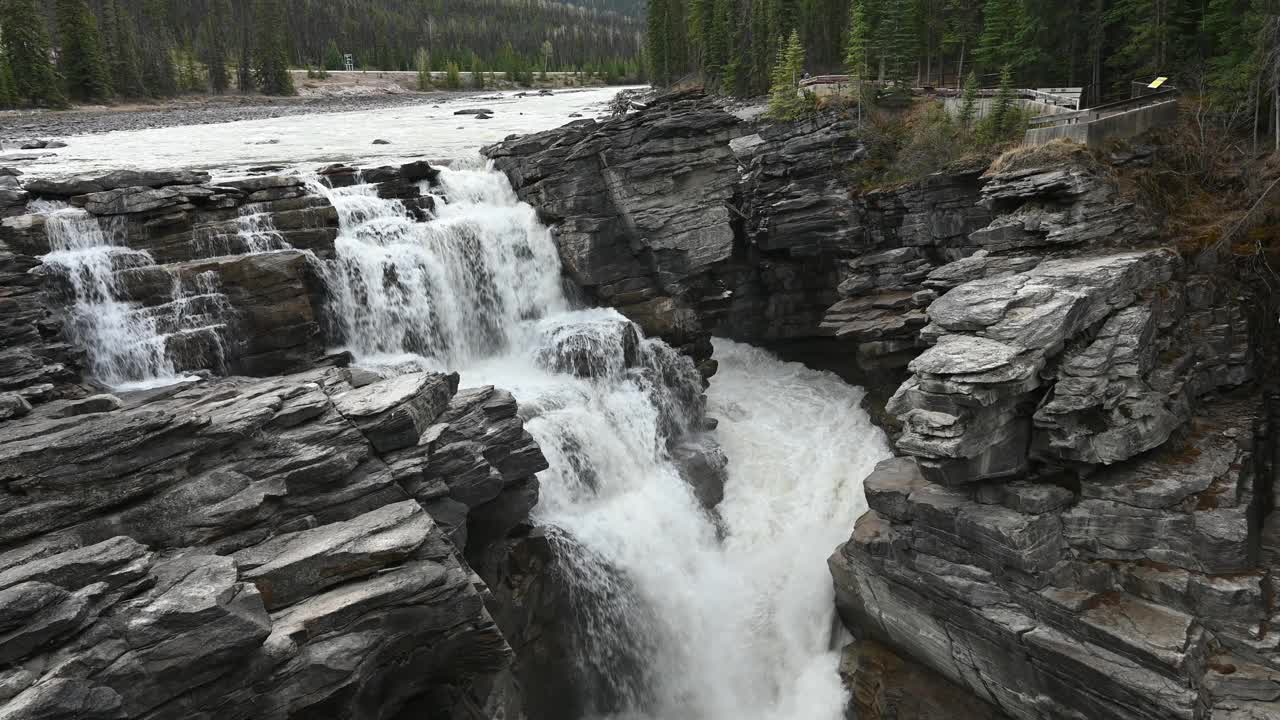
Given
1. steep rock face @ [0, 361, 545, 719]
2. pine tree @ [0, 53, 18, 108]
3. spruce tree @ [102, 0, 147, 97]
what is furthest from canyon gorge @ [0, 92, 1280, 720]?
spruce tree @ [102, 0, 147, 97]

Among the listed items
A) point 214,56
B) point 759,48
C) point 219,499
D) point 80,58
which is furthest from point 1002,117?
point 214,56

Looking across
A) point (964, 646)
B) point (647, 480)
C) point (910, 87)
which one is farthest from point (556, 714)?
point (910, 87)

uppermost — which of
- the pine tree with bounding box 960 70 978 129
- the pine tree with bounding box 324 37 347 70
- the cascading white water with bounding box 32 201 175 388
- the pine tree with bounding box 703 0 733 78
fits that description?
the pine tree with bounding box 324 37 347 70

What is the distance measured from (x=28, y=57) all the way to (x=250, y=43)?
35.7 meters

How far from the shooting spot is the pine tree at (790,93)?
40406mm

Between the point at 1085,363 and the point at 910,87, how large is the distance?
2851 cm

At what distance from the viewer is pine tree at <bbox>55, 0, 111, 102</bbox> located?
62406 mm

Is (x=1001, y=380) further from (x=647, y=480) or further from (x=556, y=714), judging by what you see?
(x=556, y=714)

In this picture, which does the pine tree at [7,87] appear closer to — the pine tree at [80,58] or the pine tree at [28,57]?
the pine tree at [28,57]

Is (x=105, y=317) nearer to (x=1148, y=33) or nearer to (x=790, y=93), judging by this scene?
(x=790, y=93)

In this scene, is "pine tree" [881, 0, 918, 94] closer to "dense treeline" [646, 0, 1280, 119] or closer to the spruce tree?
"dense treeline" [646, 0, 1280, 119]

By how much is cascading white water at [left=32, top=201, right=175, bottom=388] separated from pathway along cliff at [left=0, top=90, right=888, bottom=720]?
7 centimetres

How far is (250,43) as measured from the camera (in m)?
91.2

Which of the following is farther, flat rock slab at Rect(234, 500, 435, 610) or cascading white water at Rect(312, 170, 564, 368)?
cascading white water at Rect(312, 170, 564, 368)
